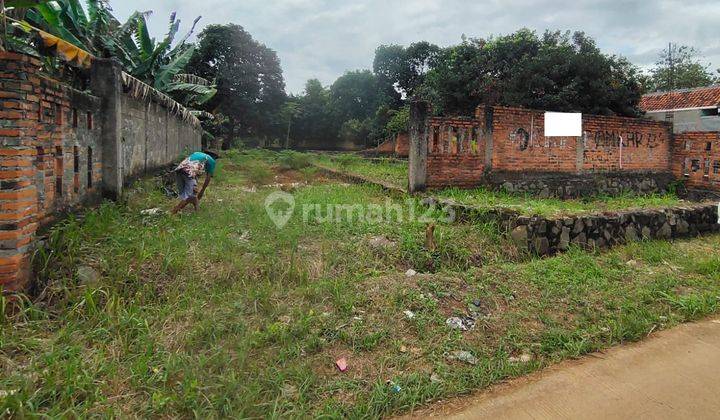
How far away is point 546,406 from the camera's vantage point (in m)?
2.48

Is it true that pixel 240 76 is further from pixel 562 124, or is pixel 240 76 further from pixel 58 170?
pixel 58 170

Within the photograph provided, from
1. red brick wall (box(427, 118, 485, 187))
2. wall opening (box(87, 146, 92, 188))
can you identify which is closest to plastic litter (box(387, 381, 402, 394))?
wall opening (box(87, 146, 92, 188))

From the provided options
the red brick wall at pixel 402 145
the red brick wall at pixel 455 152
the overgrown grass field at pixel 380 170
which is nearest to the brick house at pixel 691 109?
the red brick wall at pixel 402 145

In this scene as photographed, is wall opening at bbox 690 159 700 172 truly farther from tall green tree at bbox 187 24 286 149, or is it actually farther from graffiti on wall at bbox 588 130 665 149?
tall green tree at bbox 187 24 286 149

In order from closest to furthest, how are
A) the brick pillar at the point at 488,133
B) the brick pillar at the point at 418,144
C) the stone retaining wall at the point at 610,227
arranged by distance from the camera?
the stone retaining wall at the point at 610,227, the brick pillar at the point at 418,144, the brick pillar at the point at 488,133

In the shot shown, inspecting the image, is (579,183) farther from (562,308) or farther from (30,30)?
(30,30)

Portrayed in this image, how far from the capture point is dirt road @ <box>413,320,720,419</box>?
2426 mm

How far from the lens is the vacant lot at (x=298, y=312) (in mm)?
2469

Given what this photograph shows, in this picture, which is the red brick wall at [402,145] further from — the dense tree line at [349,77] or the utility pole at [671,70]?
the utility pole at [671,70]

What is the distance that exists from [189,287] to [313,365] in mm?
1555

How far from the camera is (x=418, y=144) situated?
7461mm

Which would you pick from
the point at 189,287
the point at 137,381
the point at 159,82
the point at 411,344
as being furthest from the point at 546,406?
the point at 159,82

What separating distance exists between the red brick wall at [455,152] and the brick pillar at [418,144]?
6.0 inches

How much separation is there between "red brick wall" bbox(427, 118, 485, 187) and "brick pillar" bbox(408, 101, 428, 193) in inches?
6.0
